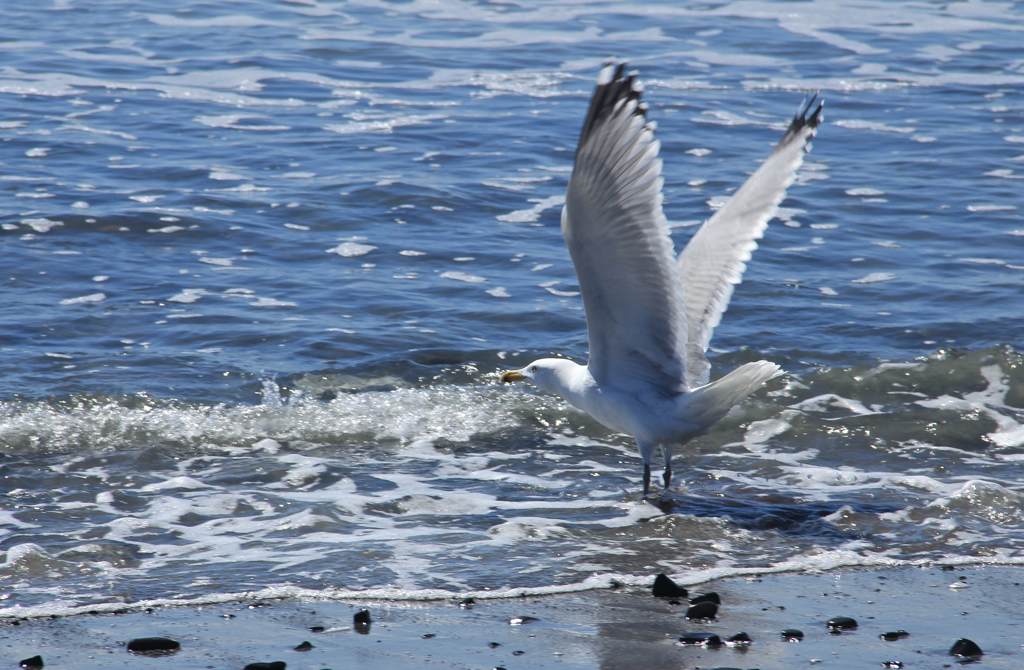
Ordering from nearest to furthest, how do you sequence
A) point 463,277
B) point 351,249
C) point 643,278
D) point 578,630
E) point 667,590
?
point 578,630, point 667,590, point 643,278, point 463,277, point 351,249

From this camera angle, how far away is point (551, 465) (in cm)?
722

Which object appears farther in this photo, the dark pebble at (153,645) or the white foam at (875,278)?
the white foam at (875,278)

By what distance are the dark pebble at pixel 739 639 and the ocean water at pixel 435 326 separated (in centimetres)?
81

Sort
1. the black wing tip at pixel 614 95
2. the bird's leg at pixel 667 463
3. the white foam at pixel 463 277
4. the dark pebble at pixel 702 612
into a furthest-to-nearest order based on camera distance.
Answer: the white foam at pixel 463 277
the bird's leg at pixel 667 463
the black wing tip at pixel 614 95
the dark pebble at pixel 702 612

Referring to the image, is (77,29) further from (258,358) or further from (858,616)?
(858,616)

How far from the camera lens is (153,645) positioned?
14.3ft

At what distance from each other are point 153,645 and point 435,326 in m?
5.48

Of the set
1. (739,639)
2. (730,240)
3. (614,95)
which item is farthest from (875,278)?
(739,639)

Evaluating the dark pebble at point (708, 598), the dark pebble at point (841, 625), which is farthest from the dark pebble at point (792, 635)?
the dark pebble at point (708, 598)

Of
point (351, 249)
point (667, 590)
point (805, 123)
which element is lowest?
point (667, 590)

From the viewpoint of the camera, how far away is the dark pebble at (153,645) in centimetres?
434

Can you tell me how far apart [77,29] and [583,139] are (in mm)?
18233

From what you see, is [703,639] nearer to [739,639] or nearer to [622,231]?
[739,639]

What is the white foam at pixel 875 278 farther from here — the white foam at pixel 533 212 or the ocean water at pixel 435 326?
the white foam at pixel 533 212
